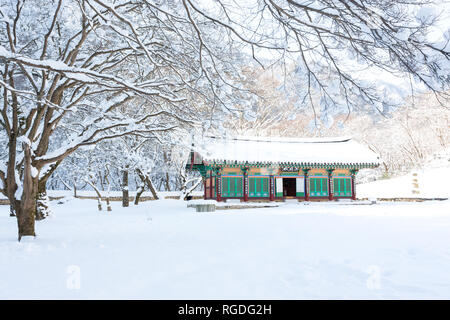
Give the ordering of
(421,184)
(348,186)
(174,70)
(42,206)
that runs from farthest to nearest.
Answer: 1. (421,184)
2. (348,186)
3. (42,206)
4. (174,70)

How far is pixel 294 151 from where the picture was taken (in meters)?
22.7

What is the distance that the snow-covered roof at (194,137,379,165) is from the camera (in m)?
20.4

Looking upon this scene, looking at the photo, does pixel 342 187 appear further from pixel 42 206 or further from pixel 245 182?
pixel 42 206

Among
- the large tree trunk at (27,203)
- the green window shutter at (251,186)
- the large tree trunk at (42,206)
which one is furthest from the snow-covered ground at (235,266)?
the green window shutter at (251,186)

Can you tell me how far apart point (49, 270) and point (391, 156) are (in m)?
41.1

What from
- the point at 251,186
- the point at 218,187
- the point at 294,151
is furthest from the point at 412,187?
the point at 218,187

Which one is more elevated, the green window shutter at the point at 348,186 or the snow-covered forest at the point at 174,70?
the snow-covered forest at the point at 174,70

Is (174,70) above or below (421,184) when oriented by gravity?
above

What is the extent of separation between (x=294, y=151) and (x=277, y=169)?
2.10 m

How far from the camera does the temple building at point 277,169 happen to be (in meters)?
20.5

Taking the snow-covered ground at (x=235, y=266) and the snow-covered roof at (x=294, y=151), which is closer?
the snow-covered ground at (x=235, y=266)

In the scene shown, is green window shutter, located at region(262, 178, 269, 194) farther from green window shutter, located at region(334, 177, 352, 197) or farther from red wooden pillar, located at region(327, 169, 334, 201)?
green window shutter, located at region(334, 177, 352, 197)

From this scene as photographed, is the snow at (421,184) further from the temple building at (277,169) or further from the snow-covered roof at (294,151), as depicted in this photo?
the temple building at (277,169)

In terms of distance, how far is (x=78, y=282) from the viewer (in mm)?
4512
